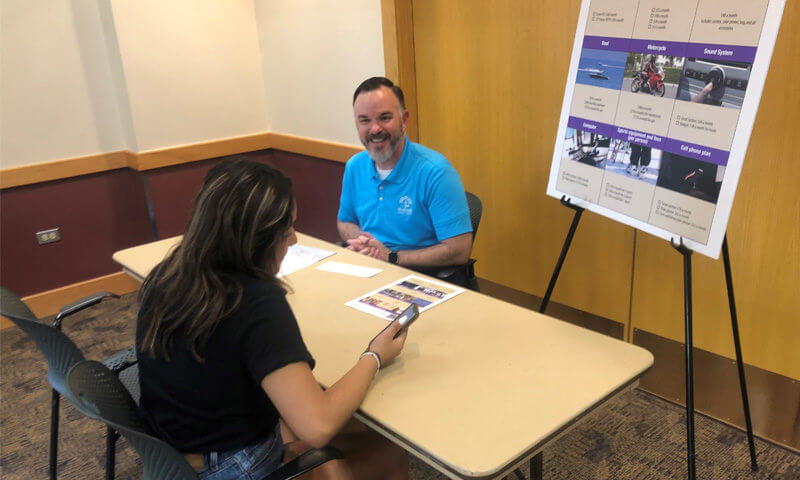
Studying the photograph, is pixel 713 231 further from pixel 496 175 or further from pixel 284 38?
pixel 284 38

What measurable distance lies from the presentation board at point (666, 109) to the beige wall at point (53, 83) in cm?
307

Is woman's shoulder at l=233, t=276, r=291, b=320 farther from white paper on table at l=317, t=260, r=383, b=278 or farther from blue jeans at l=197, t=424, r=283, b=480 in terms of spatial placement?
white paper on table at l=317, t=260, r=383, b=278

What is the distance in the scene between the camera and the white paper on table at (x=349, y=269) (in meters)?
2.09

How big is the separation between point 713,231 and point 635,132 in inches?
15.5

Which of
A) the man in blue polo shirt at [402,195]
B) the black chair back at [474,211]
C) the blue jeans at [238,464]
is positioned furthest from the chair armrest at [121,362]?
the black chair back at [474,211]

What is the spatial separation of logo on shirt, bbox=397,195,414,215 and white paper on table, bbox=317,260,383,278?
0.38 m

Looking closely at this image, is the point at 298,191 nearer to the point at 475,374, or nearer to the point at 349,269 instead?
the point at 349,269

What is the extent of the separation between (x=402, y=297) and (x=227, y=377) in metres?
0.70

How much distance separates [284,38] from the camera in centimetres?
407

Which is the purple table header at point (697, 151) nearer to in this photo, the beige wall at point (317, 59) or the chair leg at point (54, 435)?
the beige wall at point (317, 59)

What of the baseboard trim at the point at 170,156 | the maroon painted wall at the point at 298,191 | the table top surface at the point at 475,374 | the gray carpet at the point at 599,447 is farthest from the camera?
the maroon painted wall at the point at 298,191

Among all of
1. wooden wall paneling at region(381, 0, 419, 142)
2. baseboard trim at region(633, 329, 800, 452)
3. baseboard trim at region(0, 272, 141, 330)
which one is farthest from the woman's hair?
baseboard trim at region(0, 272, 141, 330)

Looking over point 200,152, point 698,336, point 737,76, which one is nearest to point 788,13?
point 737,76

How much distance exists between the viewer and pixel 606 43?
1.96 metres
